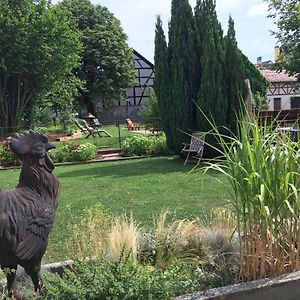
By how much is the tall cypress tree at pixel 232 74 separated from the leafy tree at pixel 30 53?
15080 millimetres

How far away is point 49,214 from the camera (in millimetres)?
2994

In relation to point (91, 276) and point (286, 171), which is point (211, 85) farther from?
point (91, 276)

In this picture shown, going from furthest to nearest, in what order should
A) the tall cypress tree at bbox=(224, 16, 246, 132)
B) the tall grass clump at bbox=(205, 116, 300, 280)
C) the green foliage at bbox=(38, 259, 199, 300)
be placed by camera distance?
the tall cypress tree at bbox=(224, 16, 246, 132) < the tall grass clump at bbox=(205, 116, 300, 280) < the green foliage at bbox=(38, 259, 199, 300)

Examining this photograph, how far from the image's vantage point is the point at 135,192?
8.27m

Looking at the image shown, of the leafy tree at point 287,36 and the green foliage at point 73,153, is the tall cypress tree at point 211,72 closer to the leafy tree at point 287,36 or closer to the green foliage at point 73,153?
the green foliage at point 73,153

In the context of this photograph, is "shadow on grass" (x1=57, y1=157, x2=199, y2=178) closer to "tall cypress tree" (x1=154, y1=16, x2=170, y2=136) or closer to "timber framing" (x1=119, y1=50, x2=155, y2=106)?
"tall cypress tree" (x1=154, y1=16, x2=170, y2=136)

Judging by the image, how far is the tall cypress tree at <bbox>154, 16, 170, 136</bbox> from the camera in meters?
12.8

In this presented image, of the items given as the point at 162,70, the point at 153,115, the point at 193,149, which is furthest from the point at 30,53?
the point at 193,149

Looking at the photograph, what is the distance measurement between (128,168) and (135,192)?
3.70m

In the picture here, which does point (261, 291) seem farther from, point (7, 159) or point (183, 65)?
point (7, 159)

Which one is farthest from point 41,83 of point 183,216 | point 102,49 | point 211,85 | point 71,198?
point 183,216

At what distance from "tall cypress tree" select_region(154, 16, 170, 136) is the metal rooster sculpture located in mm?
9942

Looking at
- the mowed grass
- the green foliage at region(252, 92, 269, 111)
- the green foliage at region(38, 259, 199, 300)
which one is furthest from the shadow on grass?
the green foliage at region(252, 92, 269, 111)

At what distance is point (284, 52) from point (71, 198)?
20700 mm
